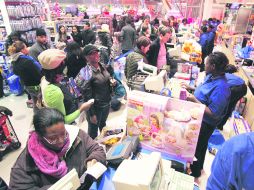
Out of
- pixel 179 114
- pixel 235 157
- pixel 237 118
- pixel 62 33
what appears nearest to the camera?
pixel 235 157

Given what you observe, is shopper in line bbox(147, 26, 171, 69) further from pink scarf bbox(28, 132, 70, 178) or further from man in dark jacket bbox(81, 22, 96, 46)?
pink scarf bbox(28, 132, 70, 178)

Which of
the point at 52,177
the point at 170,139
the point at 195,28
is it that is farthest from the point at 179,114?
the point at 195,28

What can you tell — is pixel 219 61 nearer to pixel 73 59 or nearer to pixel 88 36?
pixel 73 59

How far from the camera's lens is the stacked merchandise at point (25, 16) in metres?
5.91

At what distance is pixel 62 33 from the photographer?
6969 millimetres

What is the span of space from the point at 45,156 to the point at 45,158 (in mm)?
13

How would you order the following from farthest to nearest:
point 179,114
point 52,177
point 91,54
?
point 91,54 < point 179,114 < point 52,177

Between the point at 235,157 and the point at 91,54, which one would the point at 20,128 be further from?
the point at 235,157

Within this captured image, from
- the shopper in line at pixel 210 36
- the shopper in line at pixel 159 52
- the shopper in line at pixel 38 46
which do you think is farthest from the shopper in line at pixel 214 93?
the shopper in line at pixel 210 36

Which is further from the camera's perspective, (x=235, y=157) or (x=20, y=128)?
(x=20, y=128)

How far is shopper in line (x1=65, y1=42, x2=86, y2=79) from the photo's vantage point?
4.14 meters

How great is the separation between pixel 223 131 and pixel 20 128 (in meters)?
3.93

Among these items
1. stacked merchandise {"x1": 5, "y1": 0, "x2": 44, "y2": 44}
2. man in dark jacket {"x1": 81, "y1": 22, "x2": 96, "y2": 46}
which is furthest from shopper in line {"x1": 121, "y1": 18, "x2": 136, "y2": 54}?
stacked merchandise {"x1": 5, "y1": 0, "x2": 44, "y2": 44}

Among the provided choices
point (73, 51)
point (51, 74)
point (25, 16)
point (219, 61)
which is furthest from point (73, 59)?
point (25, 16)
